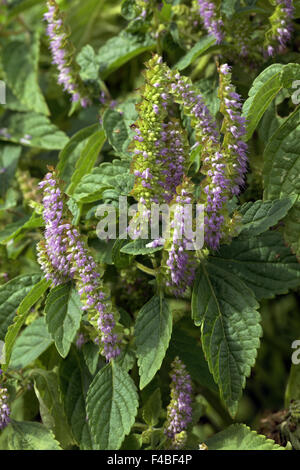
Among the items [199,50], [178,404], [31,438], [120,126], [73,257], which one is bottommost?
[31,438]

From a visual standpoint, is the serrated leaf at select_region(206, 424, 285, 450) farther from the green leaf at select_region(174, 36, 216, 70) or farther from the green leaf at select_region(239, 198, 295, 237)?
the green leaf at select_region(174, 36, 216, 70)

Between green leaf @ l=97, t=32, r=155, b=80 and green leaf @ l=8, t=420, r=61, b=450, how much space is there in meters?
0.76

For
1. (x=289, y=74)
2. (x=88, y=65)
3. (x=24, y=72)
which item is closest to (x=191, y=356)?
(x=289, y=74)

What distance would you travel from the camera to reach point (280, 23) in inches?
43.8

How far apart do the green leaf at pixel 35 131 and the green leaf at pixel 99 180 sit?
0.35m

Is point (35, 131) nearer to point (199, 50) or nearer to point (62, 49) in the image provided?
point (62, 49)

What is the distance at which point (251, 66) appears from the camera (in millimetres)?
1249

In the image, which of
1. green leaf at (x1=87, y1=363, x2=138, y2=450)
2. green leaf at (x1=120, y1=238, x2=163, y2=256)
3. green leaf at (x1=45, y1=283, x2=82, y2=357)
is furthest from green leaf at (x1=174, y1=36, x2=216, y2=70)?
green leaf at (x1=87, y1=363, x2=138, y2=450)

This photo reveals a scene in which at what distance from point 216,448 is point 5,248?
0.63 m

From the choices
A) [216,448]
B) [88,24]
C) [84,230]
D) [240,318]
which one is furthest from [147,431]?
[88,24]

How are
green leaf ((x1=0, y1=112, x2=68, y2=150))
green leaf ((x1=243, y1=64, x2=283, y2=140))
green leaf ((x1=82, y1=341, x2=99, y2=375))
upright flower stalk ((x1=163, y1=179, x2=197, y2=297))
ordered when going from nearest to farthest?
upright flower stalk ((x1=163, y1=179, x2=197, y2=297)) < green leaf ((x1=243, y1=64, x2=283, y2=140)) < green leaf ((x1=82, y1=341, x2=99, y2=375)) < green leaf ((x1=0, y1=112, x2=68, y2=150))

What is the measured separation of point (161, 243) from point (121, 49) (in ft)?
1.89

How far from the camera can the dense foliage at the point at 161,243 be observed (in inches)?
39.0

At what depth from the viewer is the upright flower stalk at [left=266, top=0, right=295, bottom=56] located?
3.60 feet
